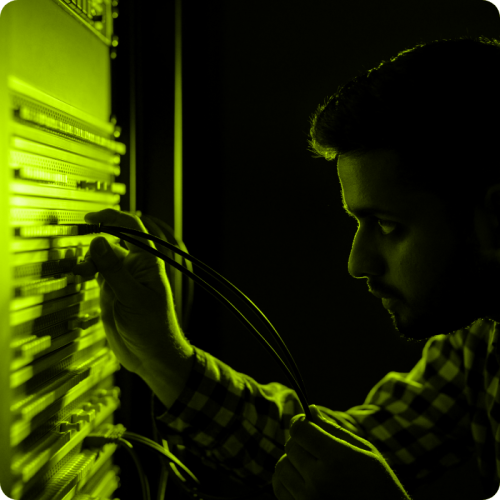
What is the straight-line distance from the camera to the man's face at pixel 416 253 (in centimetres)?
75

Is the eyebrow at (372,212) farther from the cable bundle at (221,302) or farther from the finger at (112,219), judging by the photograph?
the finger at (112,219)

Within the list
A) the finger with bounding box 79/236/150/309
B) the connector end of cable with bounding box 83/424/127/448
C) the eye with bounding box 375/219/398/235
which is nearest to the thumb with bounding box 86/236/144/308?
the finger with bounding box 79/236/150/309

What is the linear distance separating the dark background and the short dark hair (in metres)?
0.44

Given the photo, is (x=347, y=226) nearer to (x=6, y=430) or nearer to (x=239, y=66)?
(x=239, y=66)

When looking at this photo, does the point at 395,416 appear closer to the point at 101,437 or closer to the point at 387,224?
the point at 387,224

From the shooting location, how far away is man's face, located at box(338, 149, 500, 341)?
753mm

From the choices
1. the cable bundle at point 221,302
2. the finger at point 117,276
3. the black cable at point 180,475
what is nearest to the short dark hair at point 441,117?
the cable bundle at point 221,302

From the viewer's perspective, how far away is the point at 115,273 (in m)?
0.69

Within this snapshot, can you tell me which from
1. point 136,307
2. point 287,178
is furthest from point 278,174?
point 136,307

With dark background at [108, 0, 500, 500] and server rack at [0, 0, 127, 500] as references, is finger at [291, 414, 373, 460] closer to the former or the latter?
server rack at [0, 0, 127, 500]

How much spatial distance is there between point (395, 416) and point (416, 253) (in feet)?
1.69

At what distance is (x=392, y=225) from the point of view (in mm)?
772

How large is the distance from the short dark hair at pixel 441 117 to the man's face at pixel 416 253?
0.10ft

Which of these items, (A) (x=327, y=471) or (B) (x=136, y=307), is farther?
(B) (x=136, y=307)
